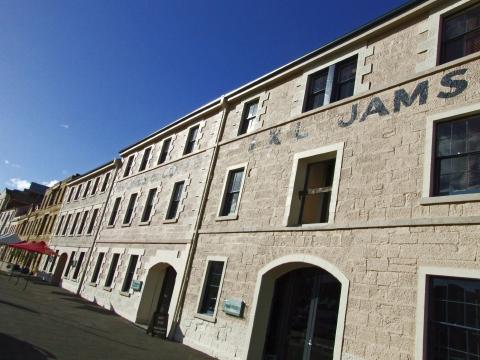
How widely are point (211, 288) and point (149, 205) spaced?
26.2ft

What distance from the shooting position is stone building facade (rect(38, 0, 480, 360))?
6801mm

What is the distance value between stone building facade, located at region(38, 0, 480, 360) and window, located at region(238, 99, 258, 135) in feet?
0.24

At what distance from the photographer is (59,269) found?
96.1 ft

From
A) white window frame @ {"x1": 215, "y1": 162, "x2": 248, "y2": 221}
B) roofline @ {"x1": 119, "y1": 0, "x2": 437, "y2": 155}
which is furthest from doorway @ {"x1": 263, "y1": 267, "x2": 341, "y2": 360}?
roofline @ {"x1": 119, "y1": 0, "x2": 437, "y2": 155}

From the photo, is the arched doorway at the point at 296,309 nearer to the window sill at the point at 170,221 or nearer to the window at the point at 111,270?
the window sill at the point at 170,221

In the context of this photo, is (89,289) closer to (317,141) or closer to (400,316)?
(317,141)

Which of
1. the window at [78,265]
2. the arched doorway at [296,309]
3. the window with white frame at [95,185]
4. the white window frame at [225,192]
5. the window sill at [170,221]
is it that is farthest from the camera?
the window with white frame at [95,185]

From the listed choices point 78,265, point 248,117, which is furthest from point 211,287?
point 78,265

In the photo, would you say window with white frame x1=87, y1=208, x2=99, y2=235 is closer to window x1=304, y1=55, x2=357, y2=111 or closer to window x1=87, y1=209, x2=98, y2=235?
window x1=87, y1=209, x2=98, y2=235

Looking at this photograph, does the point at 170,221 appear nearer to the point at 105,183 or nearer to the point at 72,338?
the point at 72,338

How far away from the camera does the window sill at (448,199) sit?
6602mm

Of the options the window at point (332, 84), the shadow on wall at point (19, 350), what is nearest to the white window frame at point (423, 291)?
the window at point (332, 84)

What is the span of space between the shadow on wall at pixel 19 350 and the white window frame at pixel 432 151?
332 inches

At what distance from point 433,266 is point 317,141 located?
4.74m
